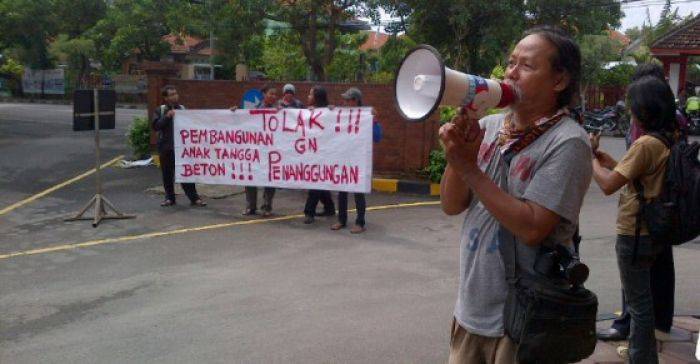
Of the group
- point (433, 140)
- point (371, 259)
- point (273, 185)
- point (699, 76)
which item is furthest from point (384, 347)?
point (699, 76)

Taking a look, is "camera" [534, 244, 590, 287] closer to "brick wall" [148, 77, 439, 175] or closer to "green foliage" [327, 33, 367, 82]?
"brick wall" [148, 77, 439, 175]

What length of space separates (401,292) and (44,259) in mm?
3764

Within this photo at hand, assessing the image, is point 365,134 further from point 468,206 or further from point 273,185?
point 468,206

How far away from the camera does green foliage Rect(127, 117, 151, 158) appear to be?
13.5m

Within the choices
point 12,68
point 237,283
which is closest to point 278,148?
point 237,283

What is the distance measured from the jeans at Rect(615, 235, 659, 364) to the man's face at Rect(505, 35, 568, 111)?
6.26ft

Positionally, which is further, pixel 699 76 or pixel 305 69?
pixel 699 76

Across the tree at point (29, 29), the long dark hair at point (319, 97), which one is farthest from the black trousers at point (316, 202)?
the tree at point (29, 29)

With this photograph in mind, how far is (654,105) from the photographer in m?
3.69

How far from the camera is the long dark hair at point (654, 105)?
3683 mm

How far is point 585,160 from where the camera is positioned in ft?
6.93

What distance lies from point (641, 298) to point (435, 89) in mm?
2368

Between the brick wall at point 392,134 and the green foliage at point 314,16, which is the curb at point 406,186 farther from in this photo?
the green foliage at point 314,16

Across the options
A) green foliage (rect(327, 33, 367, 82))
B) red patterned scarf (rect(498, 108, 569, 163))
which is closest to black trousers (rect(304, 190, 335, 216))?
red patterned scarf (rect(498, 108, 569, 163))
